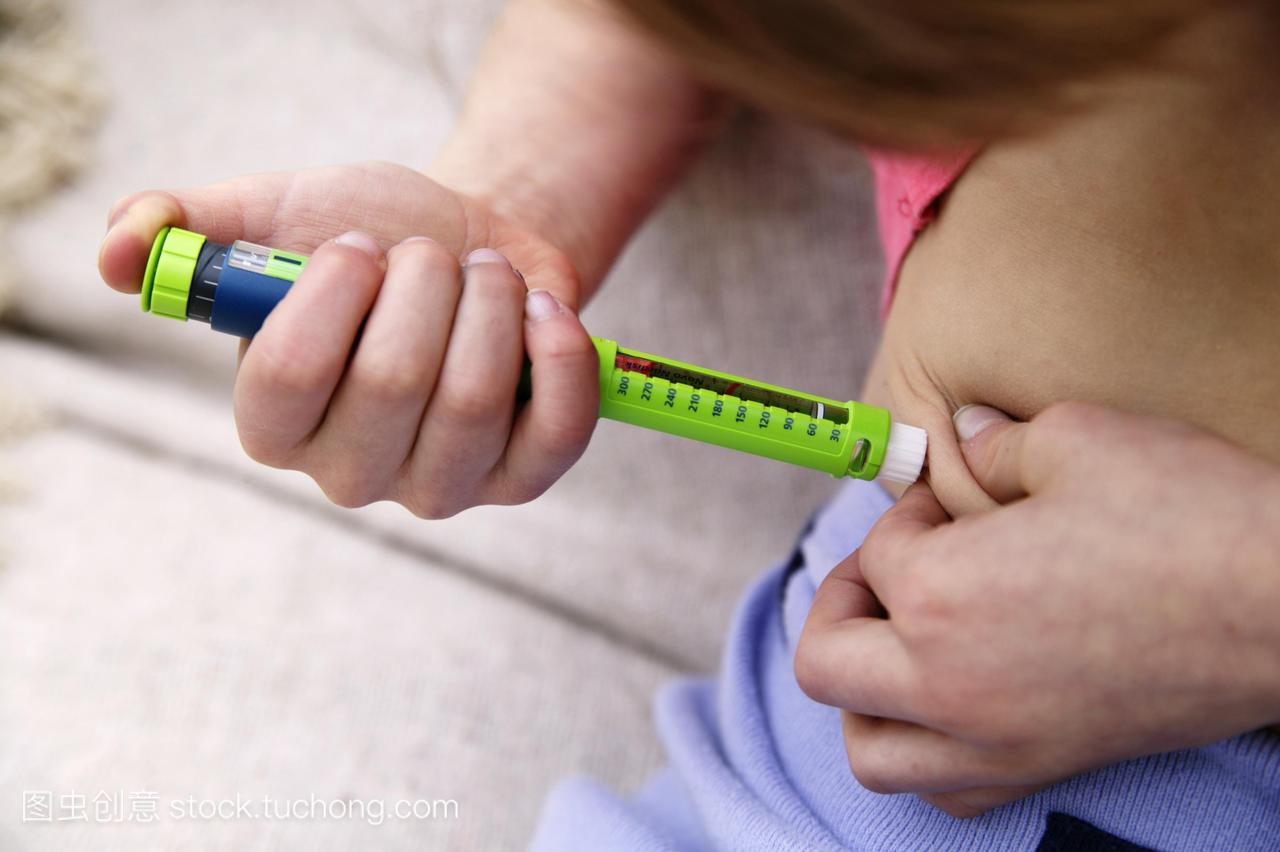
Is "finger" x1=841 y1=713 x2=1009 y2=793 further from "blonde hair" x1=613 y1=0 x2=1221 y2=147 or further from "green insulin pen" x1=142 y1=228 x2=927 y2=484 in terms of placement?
"blonde hair" x1=613 y1=0 x2=1221 y2=147

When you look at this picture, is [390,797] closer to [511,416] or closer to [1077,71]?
[511,416]

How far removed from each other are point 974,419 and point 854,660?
→ 18cm

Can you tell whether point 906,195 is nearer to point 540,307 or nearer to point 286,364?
point 540,307

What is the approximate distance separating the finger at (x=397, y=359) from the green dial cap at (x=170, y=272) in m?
0.10

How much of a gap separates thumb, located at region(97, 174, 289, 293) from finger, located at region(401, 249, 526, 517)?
0.50ft

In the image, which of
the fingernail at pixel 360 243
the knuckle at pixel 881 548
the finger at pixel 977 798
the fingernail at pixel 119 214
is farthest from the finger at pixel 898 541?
the fingernail at pixel 119 214

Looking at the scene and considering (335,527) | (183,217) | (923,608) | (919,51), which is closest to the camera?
(919,51)

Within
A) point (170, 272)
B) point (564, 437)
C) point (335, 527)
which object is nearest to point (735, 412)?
point (564, 437)

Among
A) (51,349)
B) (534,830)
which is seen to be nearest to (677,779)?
(534,830)

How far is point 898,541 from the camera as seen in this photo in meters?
0.52

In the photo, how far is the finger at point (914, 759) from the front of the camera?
478 mm

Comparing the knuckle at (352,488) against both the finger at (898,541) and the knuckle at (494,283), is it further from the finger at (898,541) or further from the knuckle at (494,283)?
the finger at (898,541)

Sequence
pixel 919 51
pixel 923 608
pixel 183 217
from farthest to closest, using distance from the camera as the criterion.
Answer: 1. pixel 183 217
2. pixel 923 608
3. pixel 919 51

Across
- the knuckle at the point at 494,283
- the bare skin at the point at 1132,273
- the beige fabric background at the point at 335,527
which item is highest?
the bare skin at the point at 1132,273
